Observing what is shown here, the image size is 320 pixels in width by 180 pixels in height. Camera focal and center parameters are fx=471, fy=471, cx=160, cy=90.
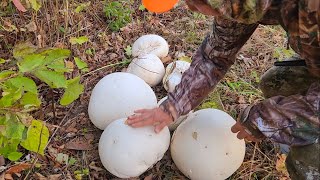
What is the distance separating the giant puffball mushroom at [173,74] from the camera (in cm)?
271

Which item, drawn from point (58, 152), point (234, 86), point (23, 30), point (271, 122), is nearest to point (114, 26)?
point (23, 30)

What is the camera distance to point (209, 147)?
2.18 meters

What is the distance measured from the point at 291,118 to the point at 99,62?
1.57 meters

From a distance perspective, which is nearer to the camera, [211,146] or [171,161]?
[211,146]

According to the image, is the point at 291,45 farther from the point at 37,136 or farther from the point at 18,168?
the point at 18,168

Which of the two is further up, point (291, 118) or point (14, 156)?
point (291, 118)

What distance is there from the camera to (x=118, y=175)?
2.25 meters

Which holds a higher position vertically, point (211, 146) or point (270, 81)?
point (270, 81)

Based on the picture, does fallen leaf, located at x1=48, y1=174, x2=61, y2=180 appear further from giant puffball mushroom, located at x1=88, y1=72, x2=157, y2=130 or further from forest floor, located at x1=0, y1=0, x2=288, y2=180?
giant puffball mushroom, located at x1=88, y1=72, x2=157, y2=130

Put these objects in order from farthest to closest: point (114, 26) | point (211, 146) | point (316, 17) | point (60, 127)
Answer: point (114, 26) → point (60, 127) → point (211, 146) → point (316, 17)

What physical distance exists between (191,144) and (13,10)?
63.6 inches

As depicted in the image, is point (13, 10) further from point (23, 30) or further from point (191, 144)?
point (191, 144)

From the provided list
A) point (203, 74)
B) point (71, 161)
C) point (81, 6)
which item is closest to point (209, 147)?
point (203, 74)

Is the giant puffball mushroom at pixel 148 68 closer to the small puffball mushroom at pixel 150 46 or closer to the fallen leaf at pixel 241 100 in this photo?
the small puffball mushroom at pixel 150 46
